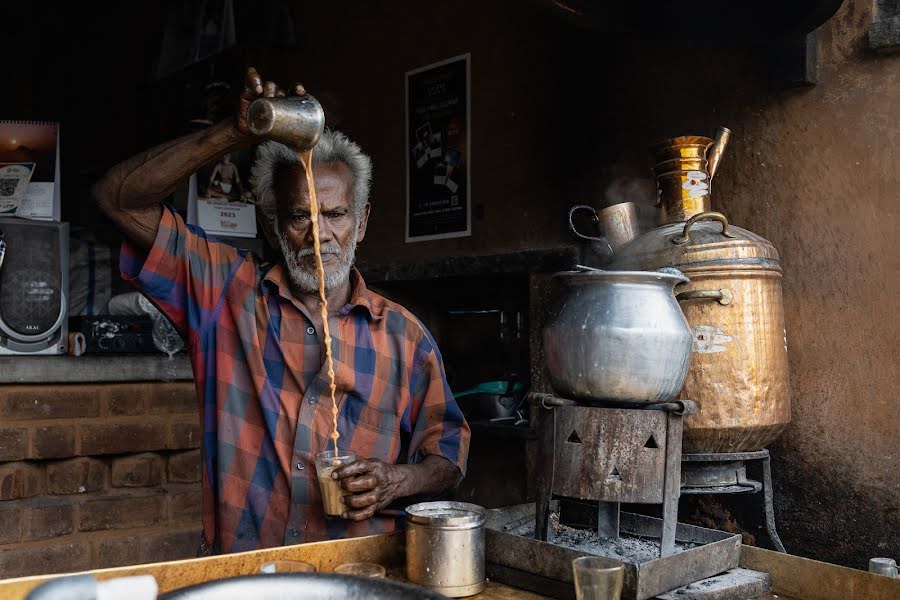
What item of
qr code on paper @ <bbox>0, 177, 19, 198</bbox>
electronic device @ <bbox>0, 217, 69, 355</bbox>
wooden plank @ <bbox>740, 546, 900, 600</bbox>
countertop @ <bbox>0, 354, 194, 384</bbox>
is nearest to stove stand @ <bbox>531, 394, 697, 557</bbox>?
wooden plank @ <bbox>740, 546, 900, 600</bbox>

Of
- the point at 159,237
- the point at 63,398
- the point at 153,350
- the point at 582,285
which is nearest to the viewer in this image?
the point at 582,285

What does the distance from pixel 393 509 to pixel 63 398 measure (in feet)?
6.63

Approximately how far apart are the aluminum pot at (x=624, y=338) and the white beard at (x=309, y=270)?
2.65 ft

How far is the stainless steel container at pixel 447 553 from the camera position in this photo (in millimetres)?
1834

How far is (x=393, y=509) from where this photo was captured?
252 centimetres

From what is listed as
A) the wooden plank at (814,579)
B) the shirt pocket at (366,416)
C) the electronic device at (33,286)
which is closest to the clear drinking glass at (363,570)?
the shirt pocket at (366,416)

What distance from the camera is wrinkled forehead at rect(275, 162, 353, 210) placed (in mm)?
2547

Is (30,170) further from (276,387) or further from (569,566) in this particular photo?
(569,566)

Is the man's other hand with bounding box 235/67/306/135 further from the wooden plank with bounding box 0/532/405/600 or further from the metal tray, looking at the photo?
the metal tray

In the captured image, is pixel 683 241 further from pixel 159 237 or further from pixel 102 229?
pixel 102 229

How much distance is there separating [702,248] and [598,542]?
0.87 m

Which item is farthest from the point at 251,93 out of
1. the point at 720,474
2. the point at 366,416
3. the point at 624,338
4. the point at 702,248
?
the point at 720,474

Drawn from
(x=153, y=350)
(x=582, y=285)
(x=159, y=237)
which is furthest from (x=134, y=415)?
(x=582, y=285)

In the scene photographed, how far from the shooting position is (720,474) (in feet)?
8.25
